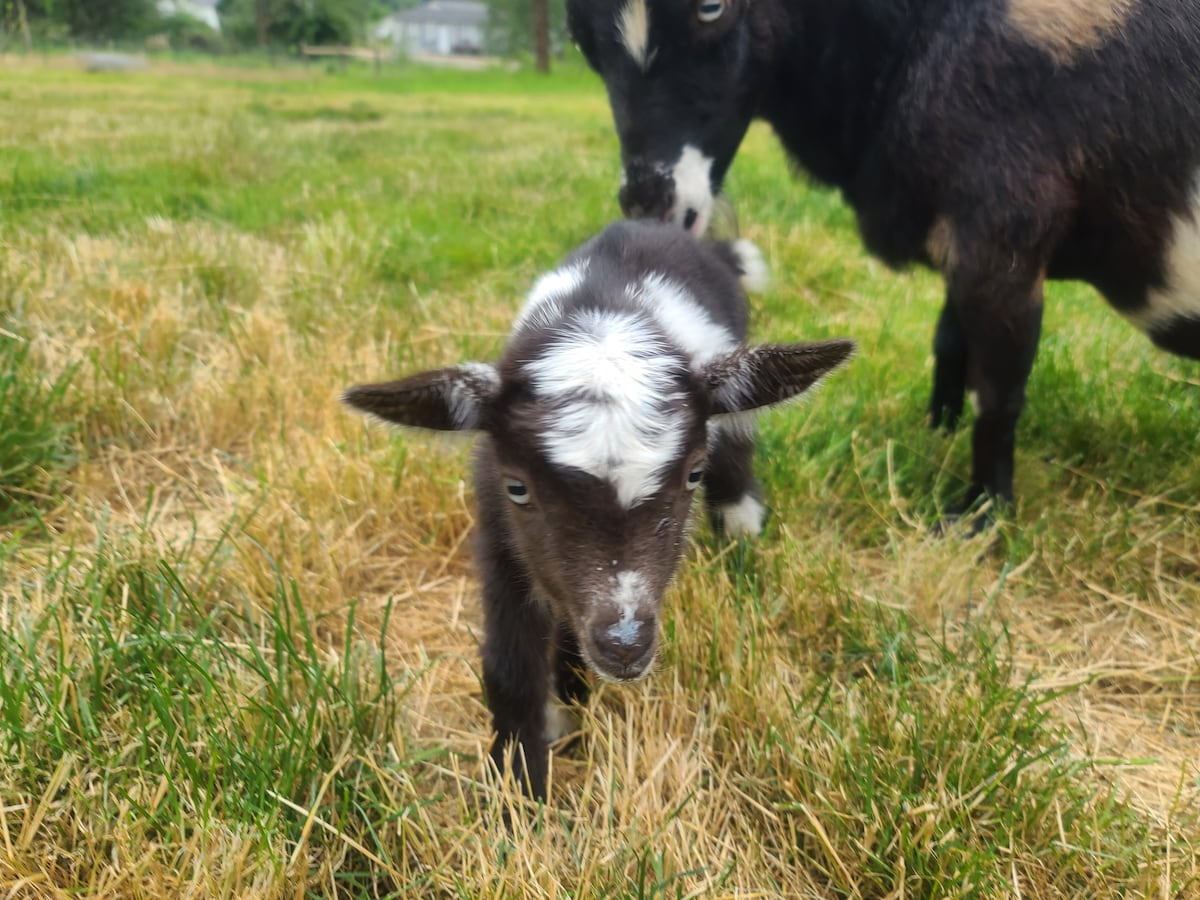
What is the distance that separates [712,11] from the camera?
2672mm

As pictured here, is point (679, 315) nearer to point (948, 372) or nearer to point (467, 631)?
point (467, 631)

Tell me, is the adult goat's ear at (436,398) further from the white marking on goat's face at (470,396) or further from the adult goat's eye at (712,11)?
the adult goat's eye at (712,11)

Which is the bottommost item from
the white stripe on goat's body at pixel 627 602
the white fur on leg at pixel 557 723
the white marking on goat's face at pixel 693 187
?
the white fur on leg at pixel 557 723

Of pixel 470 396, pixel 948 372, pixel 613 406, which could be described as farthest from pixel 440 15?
pixel 613 406

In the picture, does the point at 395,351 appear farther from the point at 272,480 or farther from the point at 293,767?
the point at 293,767

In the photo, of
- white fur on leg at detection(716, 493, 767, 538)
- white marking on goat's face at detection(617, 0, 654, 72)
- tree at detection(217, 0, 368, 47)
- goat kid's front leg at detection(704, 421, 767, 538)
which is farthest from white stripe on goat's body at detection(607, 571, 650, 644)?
tree at detection(217, 0, 368, 47)

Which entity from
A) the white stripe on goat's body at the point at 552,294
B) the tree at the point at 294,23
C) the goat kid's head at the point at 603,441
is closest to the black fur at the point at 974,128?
the white stripe on goat's body at the point at 552,294

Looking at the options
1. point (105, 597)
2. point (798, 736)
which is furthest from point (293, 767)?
point (798, 736)

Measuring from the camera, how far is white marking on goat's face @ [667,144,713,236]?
2.87m

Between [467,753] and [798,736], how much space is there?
0.75 m

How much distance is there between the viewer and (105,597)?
84.5 inches

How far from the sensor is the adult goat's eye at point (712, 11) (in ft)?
8.73

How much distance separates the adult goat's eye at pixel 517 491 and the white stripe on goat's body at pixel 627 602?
30 centimetres

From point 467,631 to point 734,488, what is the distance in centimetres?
93
